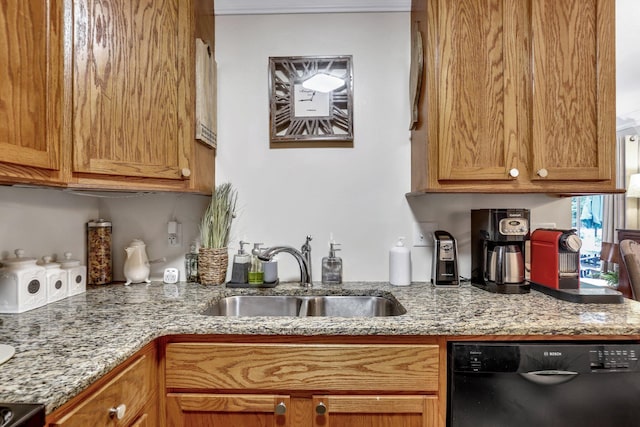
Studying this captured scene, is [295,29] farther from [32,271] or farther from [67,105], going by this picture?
[32,271]

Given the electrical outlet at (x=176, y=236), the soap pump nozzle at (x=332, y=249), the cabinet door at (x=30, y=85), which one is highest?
the cabinet door at (x=30, y=85)

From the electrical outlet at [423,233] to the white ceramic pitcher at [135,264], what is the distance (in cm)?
141

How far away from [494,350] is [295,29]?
1.75 m

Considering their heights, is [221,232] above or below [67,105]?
below

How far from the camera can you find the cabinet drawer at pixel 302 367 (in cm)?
120

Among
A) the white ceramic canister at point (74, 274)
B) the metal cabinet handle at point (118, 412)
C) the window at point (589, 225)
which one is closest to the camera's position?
the metal cabinet handle at point (118, 412)

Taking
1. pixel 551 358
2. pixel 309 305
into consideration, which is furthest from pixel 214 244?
pixel 551 358

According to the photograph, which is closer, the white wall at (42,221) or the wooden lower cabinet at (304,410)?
the wooden lower cabinet at (304,410)

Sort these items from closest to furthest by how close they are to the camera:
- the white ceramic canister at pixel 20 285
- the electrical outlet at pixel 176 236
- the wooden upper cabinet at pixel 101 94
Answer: the wooden upper cabinet at pixel 101 94
the white ceramic canister at pixel 20 285
the electrical outlet at pixel 176 236

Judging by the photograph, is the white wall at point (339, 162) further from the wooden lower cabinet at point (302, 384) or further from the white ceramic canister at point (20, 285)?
the white ceramic canister at point (20, 285)

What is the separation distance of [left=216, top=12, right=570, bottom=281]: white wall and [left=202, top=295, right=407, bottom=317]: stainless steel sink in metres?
0.20

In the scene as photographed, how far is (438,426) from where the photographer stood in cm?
Answer: 120

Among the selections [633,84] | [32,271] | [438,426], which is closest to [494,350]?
[438,426]

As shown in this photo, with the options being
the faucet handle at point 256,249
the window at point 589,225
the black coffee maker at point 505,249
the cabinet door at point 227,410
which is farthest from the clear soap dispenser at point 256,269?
the window at point 589,225
